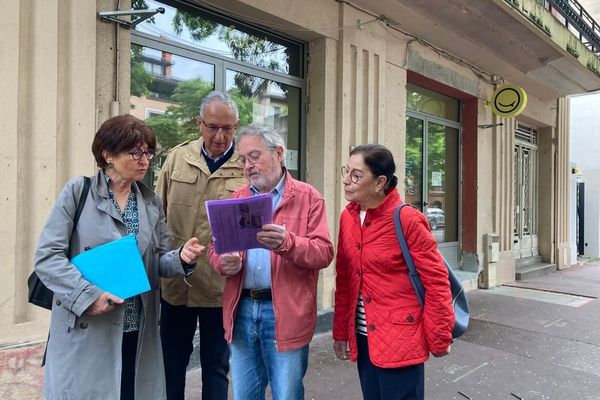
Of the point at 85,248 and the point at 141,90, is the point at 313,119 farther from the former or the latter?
the point at 85,248

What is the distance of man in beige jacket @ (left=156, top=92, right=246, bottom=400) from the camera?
251cm

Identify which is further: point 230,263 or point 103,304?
point 230,263

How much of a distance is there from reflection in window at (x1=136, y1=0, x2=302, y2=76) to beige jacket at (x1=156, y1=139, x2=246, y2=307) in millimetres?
2027

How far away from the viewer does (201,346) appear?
2602 millimetres

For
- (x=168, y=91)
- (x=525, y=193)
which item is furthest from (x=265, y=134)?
(x=525, y=193)

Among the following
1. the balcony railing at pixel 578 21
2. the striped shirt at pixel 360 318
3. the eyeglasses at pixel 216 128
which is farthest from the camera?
the balcony railing at pixel 578 21

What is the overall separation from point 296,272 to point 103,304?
821 mm

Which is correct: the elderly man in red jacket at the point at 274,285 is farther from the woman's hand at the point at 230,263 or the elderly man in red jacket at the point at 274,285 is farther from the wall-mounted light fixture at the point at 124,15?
the wall-mounted light fixture at the point at 124,15

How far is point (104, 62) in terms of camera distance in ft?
11.4

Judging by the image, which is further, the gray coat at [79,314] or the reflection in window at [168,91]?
the reflection in window at [168,91]

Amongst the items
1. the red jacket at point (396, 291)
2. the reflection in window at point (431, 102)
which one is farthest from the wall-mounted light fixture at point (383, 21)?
the red jacket at point (396, 291)

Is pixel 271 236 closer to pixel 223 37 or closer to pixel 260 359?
pixel 260 359

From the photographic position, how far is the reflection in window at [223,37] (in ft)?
13.5

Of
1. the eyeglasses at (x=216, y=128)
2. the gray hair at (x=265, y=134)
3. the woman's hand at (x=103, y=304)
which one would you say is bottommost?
the woman's hand at (x=103, y=304)
